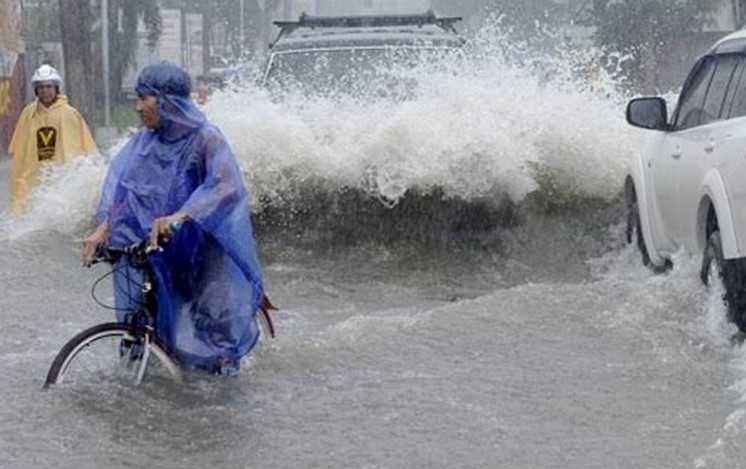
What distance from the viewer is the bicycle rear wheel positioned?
7723mm

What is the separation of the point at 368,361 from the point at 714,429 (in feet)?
6.91

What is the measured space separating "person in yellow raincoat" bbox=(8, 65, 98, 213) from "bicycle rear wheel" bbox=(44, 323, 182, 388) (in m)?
6.52

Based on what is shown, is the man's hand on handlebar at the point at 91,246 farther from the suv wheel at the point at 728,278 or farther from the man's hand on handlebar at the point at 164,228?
the suv wheel at the point at 728,278

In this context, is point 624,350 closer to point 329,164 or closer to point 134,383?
point 134,383

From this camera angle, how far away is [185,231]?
8.05 m

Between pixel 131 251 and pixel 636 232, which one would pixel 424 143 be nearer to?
pixel 636 232

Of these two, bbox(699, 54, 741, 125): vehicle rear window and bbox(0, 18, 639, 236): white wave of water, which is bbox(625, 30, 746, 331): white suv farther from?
bbox(0, 18, 639, 236): white wave of water

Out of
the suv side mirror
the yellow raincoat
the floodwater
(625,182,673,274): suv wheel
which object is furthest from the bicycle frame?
the yellow raincoat

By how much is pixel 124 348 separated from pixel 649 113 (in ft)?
12.7

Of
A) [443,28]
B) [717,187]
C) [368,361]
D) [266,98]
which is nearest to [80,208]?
[266,98]

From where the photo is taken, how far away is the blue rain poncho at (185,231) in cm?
799

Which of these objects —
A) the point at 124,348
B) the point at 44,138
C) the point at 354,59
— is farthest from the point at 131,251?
the point at 354,59

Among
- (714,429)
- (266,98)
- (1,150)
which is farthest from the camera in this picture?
(1,150)

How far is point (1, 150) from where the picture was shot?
37.9m
